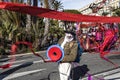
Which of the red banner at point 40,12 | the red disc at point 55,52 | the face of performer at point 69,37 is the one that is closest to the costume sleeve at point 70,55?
the face of performer at point 69,37

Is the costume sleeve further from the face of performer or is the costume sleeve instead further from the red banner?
the red banner

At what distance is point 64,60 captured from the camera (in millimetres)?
8508

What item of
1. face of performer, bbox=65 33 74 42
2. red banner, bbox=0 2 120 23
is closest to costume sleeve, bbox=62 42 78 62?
face of performer, bbox=65 33 74 42

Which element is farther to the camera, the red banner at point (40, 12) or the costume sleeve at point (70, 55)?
the costume sleeve at point (70, 55)

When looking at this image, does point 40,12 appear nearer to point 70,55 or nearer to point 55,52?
point 55,52

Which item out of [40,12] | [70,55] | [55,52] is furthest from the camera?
[70,55]

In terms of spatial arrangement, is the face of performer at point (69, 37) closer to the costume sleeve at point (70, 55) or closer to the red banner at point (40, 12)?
the costume sleeve at point (70, 55)

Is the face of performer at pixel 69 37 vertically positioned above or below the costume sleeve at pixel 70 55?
above

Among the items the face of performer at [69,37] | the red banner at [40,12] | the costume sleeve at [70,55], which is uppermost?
the red banner at [40,12]

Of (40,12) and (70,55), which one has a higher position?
(40,12)

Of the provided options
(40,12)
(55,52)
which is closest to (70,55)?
(55,52)

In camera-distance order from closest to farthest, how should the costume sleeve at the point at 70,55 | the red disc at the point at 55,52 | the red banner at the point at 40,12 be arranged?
the red banner at the point at 40,12, the red disc at the point at 55,52, the costume sleeve at the point at 70,55

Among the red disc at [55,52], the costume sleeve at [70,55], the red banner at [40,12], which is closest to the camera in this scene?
the red banner at [40,12]

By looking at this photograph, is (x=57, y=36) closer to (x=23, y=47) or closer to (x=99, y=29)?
(x=23, y=47)
